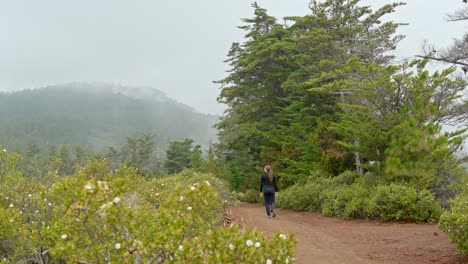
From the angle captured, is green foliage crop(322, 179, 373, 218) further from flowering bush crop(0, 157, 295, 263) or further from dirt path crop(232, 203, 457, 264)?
flowering bush crop(0, 157, 295, 263)

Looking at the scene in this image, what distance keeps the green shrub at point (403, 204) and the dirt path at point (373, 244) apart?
448 mm

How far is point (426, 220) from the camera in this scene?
1084 centimetres

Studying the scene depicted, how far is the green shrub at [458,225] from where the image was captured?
5.91m

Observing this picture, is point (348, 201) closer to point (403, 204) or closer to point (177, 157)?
point (403, 204)

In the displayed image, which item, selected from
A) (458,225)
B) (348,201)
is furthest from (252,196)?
(458,225)

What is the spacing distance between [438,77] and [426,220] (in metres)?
4.32

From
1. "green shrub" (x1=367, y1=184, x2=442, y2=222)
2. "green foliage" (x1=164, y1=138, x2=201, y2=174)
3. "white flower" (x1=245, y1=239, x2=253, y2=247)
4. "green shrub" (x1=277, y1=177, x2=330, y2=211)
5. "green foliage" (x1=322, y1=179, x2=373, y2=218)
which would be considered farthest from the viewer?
"green foliage" (x1=164, y1=138, x2=201, y2=174)

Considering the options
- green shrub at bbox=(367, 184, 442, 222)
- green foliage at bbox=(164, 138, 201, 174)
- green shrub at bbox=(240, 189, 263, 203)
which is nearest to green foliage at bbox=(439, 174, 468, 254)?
green shrub at bbox=(367, 184, 442, 222)

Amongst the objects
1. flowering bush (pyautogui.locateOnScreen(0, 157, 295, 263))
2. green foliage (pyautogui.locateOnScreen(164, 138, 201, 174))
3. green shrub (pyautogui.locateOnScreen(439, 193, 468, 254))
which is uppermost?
flowering bush (pyautogui.locateOnScreen(0, 157, 295, 263))

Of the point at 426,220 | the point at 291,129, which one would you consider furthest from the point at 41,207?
the point at 291,129

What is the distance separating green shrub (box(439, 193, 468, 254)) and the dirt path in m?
0.45

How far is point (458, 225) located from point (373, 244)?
247 cm

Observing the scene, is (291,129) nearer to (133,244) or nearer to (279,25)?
(279,25)

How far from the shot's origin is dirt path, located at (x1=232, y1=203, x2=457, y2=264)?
22.1 feet
